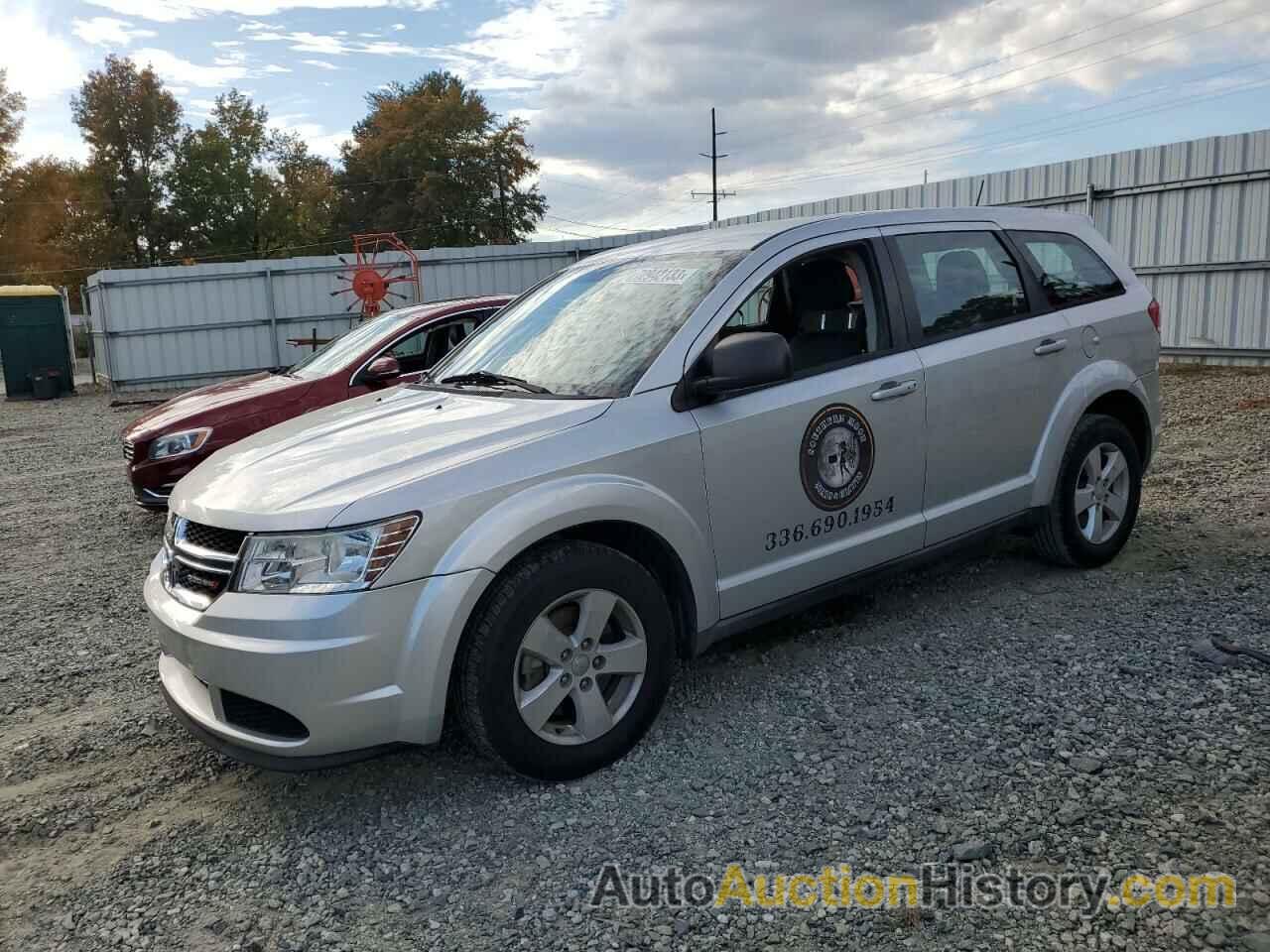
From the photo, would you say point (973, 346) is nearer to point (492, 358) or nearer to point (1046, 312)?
point (1046, 312)

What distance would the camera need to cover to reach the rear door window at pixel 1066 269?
4672 millimetres

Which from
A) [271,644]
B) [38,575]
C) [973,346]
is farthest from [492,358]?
[38,575]

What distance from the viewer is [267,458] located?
3.43 meters

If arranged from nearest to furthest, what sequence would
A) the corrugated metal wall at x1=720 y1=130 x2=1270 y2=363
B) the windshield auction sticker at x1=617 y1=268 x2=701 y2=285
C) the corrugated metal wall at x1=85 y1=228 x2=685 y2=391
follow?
the windshield auction sticker at x1=617 y1=268 x2=701 y2=285 < the corrugated metal wall at x1=720 y1=130 x2=1270 y2=363 < the corrugated metal wall at x1=85 y1=228 x2=685 y2=391

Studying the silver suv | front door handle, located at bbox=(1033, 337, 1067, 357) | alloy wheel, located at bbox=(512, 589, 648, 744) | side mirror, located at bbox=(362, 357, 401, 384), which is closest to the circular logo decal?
the silver suv

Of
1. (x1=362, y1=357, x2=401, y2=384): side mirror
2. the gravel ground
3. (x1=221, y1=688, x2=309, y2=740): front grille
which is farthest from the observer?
(x1=362, y1=357, x2=401, y2=384): side mirror

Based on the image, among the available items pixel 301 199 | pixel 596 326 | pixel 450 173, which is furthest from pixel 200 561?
pixel 301 199

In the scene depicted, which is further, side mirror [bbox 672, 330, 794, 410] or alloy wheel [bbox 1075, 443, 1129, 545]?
alloy wheel [bbox 1075, 443, 1129, 545]

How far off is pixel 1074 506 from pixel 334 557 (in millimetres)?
3522

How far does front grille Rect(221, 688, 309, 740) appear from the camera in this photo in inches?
113

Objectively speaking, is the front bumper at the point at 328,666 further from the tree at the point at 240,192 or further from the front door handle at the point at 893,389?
the tree at the point at 240,192

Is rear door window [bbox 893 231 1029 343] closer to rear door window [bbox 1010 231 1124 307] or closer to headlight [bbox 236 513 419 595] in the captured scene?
rear door window [bbox 1010 231 1124 307]

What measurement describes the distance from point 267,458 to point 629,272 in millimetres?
1633

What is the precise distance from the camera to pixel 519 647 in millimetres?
2969
